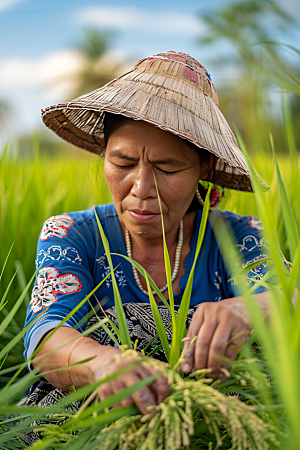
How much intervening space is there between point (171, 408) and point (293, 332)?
0.21 metres

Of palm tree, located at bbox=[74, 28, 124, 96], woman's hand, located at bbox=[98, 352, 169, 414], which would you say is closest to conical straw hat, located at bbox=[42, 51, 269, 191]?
woman's hand, located at bbox=[98, 352, 169, 414]

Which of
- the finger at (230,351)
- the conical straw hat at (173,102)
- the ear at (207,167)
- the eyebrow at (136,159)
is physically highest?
the conical straw hat at (173,102)

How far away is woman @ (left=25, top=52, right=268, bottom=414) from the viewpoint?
2.85 feet

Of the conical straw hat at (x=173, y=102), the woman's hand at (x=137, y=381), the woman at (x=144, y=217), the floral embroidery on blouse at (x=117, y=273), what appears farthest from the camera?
the floral embroidery on blouse at (x=117, y=273)

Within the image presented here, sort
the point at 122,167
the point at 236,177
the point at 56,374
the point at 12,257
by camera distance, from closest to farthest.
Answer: the point at 56,374
the point at 122,167
the point at 236,177
the point at 12,257

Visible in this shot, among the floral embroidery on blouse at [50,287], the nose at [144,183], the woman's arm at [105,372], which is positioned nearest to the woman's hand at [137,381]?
the woman's arm at [105,372]

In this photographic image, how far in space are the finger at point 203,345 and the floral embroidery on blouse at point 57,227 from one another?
0.62 m

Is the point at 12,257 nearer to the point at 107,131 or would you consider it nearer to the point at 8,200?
the point at 8,200

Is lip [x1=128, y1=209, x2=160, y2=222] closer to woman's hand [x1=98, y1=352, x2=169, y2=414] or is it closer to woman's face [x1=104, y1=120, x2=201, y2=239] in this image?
woman's face [x1=104, y1=120, x2=201, y2=239]

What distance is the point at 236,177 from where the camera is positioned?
4.40 ft

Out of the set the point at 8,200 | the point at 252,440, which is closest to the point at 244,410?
the point at 252,440

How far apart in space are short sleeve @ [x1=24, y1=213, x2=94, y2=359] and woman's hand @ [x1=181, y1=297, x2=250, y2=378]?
0.28 m

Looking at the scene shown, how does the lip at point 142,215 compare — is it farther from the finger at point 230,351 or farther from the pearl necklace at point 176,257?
the finger at point 230,351

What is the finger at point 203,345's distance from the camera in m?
0.65
